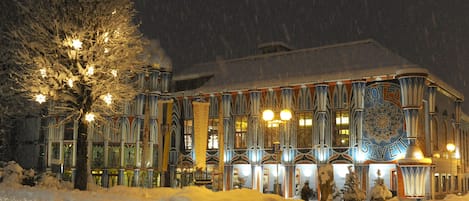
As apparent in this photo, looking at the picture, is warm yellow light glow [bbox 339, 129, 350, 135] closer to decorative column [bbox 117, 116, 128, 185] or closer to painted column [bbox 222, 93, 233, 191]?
painted column [bbox 222, 93, 233, 191]

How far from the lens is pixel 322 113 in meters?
34.2

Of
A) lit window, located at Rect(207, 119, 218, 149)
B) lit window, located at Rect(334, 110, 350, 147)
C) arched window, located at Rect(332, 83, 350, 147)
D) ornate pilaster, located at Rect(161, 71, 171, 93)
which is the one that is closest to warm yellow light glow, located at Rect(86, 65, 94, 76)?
arched window, located at Rect(332, 83, 350, 147)

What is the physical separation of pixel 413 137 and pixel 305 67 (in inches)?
380

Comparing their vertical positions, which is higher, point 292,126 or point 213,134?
point 292,126

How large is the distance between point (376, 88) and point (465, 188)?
1491 cm

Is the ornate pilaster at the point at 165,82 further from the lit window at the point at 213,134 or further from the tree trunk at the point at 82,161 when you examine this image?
the tree trunk at the point at 82,161

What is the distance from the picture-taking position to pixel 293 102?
35.7 metres

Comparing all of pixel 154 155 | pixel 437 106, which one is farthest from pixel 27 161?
pixel 437 106

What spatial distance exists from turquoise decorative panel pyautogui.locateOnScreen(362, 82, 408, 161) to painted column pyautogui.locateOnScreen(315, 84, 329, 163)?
263 centimetres

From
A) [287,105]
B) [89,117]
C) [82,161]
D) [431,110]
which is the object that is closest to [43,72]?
[89,117]

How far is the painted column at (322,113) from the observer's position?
1341 inches

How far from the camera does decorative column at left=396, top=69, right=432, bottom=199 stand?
96.7 feet

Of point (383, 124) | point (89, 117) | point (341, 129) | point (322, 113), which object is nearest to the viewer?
point (89, 117)

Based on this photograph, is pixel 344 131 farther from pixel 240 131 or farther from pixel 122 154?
pixel 122 154
